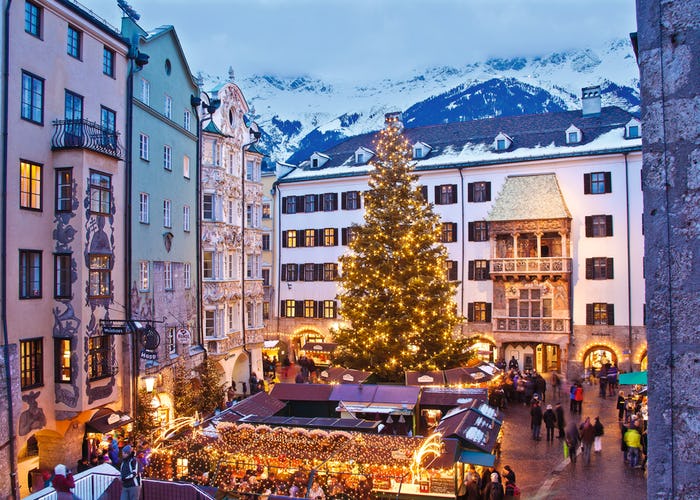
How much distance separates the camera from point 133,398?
26.8 meters

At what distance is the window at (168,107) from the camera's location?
105 feet

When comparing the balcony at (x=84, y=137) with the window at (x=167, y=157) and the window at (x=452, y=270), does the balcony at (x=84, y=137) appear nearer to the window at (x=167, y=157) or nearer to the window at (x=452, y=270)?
the window at (x=167, y=157)

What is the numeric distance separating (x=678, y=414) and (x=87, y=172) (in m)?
22.6

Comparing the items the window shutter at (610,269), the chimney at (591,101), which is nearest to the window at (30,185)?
the window shutter at (610,269)

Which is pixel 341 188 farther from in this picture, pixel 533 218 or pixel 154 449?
pixel 154 449

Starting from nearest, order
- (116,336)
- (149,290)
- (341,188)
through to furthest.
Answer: (116,336) → (149,290) → (341,188)

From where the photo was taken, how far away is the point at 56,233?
2314 centimetres

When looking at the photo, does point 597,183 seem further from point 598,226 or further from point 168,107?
point 168,107

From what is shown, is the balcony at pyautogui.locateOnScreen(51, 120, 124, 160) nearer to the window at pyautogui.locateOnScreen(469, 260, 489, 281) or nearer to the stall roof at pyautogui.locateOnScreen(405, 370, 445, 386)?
the stall roof at pyautogui.locateOnScreen(405, 370, 445, 386)

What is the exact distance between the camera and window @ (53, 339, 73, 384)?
2284cm

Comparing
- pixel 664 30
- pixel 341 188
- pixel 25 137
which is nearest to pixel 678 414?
pixel 664 30

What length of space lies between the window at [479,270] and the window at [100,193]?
2980cm

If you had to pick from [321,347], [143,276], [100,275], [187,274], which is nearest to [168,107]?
[187,274]

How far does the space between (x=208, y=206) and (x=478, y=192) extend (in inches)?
835
